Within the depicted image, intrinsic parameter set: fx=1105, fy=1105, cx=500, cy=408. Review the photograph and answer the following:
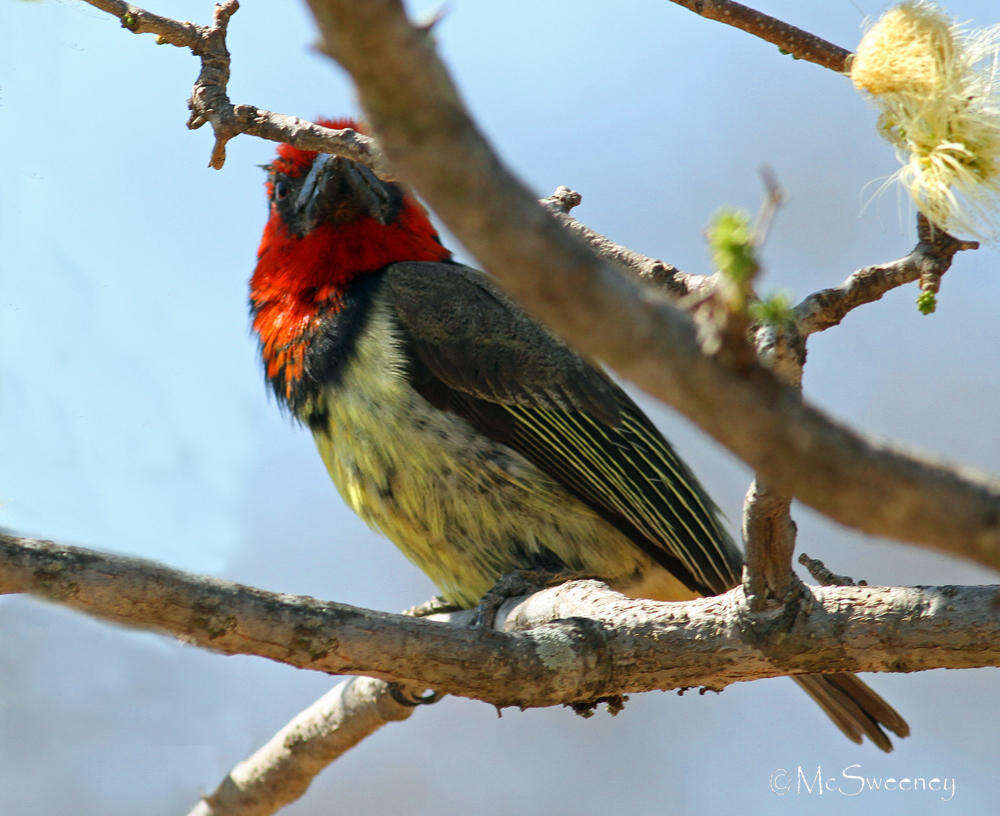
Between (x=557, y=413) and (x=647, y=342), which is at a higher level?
(x=557, y=413)

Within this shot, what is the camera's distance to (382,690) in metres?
3.81

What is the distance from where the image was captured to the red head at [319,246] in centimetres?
410

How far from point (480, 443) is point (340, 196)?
4.20 feet

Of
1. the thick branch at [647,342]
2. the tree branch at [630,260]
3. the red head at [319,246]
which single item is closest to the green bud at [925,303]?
the tree branch at [630,260]

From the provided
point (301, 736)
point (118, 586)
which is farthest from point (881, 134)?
point (301, 736)

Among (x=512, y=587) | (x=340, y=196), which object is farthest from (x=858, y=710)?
(x=340, y=196)

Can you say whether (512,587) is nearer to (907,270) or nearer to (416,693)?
(416,693)

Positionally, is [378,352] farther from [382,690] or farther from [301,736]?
[301,736]

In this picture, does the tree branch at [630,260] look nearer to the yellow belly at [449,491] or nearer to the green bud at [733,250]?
the yellow belly at [449,491]

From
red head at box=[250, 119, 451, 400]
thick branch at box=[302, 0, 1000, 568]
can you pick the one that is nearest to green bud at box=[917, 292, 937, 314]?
thick branch at box=[302, 0, 1000, 568]

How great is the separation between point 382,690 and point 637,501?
109cm

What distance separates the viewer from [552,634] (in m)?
2.54

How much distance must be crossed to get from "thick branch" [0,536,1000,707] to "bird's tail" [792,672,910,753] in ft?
3.26

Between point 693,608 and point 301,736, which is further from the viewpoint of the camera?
point 301,736
